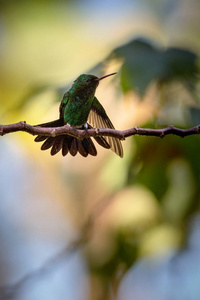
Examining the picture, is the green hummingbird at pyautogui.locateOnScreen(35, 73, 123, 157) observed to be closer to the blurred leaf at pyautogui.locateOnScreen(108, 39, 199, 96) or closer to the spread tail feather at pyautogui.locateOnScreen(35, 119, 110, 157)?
the spread tail feather at pyautogui.locateOnScreen(35, 119, 110, 157)

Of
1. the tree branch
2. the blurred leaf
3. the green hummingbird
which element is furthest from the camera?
the blurred leaf

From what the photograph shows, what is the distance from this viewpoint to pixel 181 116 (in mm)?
1052

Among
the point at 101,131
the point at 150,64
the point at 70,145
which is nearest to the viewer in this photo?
the point at 101,131

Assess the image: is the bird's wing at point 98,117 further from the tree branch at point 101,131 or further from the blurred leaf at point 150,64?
the tree branch at point 101,131

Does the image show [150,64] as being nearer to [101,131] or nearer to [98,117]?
[98,117]

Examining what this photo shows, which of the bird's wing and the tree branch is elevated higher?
the bird's wing

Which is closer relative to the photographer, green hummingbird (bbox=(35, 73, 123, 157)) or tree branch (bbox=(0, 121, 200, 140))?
tree branch (bbox=(0, 121, 200, 140))

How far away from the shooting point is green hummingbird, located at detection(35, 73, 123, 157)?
0.96 metres

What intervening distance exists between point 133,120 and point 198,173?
0.77 feet

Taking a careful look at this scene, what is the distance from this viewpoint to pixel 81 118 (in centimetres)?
106

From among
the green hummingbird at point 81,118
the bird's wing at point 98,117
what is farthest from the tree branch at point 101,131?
the bird's wing at point 98,117

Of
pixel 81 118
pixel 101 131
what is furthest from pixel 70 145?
pixel 101 131

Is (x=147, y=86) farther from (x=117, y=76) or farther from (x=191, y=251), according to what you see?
(x=191, y=251)

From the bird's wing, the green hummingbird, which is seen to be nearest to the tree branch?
the green hummingbird
